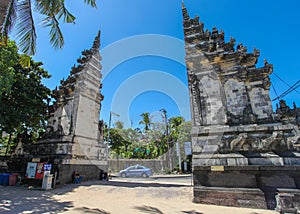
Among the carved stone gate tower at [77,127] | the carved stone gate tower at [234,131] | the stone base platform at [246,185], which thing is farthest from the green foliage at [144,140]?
the stone base platform at [246,185]

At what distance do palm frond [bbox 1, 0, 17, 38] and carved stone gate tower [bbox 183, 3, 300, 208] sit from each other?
8046 mm

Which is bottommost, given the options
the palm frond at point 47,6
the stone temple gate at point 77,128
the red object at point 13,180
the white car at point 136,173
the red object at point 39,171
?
the white car at point 136,173

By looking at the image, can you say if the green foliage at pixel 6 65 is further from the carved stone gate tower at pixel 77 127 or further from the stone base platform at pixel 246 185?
the stone base platform at pixel 246 185

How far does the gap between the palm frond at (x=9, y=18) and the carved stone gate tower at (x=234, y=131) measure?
805 cm

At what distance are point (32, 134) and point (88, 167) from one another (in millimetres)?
6008

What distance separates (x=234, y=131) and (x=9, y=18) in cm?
979

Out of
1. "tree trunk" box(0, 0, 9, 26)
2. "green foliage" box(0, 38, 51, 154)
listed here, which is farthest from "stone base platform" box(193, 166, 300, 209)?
"green foliage" box(0, 38, 51, 154)

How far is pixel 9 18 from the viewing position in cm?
541

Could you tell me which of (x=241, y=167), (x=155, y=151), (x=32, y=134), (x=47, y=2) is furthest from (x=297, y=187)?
(x=155, y=151)

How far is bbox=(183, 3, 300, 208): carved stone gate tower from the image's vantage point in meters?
6.48

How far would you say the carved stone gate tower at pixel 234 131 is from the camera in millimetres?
6484

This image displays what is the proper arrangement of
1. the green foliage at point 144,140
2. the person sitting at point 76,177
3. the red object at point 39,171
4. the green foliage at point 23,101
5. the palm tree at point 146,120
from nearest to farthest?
the red object at point 39,171, the green foliage at point 23,101, the person sitting at point 76,177, the green foliage at point 144,140, the palm tree at point 146,120

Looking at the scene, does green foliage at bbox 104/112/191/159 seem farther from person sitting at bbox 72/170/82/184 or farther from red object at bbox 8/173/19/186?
red object at bbox 8/173/19/186

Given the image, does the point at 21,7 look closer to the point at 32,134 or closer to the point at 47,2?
the point at 47,2
